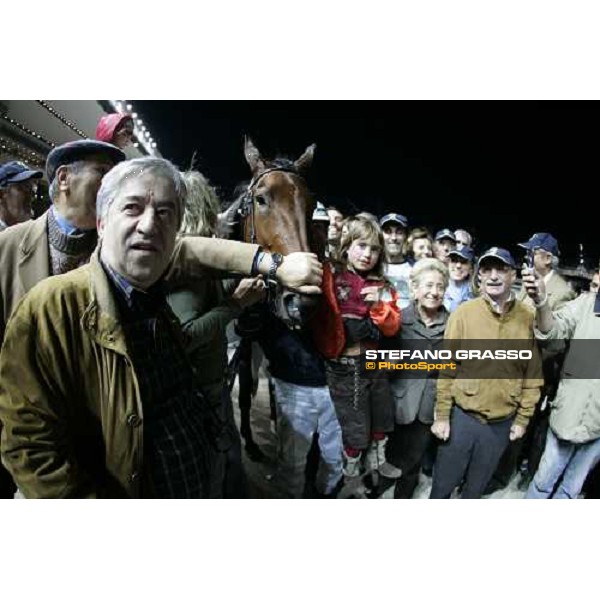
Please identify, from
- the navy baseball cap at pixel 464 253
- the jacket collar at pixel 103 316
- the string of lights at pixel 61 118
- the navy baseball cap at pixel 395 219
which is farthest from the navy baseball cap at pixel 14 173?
the navy baseball cap at pixel 464 253

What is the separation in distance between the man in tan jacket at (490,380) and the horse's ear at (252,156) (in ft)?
3.62

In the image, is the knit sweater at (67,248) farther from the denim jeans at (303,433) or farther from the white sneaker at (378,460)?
the white sneaker at (378,460)

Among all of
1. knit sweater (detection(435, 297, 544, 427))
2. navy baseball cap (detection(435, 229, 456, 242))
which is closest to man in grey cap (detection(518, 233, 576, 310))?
knit sweater (detection(435, 297, 544, 427))

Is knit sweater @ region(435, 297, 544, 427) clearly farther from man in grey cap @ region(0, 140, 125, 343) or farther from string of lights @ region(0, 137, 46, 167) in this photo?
string of lights @ region(0, 137, 46, 167)

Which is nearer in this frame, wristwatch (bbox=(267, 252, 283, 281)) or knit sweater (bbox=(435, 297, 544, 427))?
wristwatch (bbox=(267, 252, 283, 281))

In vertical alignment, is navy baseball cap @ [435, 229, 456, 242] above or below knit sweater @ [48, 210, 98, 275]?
above

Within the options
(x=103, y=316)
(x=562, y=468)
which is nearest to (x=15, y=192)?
(x=103, y=316)

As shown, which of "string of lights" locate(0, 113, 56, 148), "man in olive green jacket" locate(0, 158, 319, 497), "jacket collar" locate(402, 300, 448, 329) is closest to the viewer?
"man in olive green jacket" locate(0, 158, 319, 497)

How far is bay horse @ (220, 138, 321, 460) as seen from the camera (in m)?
1.88

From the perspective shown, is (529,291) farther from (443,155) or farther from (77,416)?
(77,416)

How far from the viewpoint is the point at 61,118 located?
1.89 m

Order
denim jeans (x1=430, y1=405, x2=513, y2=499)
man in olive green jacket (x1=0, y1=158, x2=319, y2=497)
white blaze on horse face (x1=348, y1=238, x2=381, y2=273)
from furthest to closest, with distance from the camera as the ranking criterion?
denim jeans (x1=430, y1=405, x2=513, y2=499) < white blaze on horse face (x1=348, y1=238, x2=381, y2=273) < man in olive green jacket (x1=0, y1=158, x2=319, y2=497)

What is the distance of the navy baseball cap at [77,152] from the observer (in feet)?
5.83

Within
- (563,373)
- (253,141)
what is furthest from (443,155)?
(563,373)
